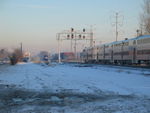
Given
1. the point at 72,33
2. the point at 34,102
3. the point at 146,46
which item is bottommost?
the point at 34,102

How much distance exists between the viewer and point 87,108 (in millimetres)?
8758

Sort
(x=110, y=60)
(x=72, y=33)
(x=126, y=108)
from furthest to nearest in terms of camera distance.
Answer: (x=72, y=33) → (x=110, y=60) → (x=126, y=108)

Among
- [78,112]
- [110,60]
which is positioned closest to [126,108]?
[78,112]

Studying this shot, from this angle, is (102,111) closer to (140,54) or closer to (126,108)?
(126,108)

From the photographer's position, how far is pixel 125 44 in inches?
1932

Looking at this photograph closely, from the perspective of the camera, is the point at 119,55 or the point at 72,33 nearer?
the point at 119,55

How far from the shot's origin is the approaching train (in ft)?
131

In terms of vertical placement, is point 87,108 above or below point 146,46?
below

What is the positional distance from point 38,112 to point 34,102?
1.89m

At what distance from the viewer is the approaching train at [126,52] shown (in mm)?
39812

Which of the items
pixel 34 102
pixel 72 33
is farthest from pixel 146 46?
pixel 34 102

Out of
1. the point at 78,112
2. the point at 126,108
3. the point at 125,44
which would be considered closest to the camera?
the point at 78,112

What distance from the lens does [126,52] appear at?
47.8 meters

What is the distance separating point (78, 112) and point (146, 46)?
32.9m
